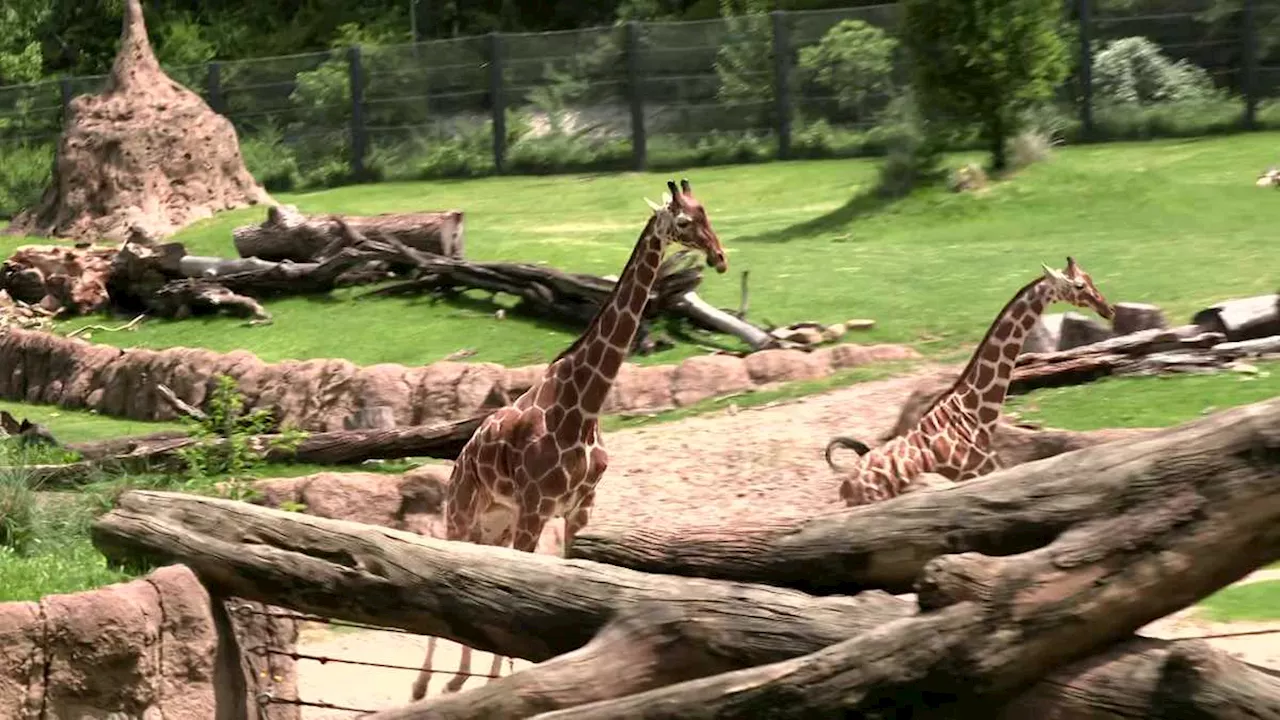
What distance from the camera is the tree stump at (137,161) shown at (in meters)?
19.7

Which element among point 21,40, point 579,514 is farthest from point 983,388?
point 21,40

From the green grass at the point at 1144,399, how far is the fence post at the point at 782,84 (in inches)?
608

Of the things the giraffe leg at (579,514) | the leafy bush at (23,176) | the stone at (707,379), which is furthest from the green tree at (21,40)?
the giraffe leg at (579,514)

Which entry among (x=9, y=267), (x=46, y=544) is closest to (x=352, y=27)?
(x=9, y=267)

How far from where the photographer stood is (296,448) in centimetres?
1038

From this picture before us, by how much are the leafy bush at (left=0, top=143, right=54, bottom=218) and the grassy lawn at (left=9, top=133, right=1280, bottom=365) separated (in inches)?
392

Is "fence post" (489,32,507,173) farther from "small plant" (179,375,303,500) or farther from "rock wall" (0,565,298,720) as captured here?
"rock wall" (0,565,298,720)

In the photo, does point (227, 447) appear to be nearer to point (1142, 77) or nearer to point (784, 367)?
point (784, 367)

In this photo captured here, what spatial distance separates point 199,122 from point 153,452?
10.9m

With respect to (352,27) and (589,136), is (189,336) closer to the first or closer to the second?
(589,136)

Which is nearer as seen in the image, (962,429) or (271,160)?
(962,429)

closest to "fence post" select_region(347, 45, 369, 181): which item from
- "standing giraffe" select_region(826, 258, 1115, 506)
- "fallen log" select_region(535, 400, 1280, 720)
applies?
"standing giraffe" select_region(826, 258, 1115, 506)

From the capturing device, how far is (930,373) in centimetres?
1171

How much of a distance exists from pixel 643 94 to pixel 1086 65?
252 inches
